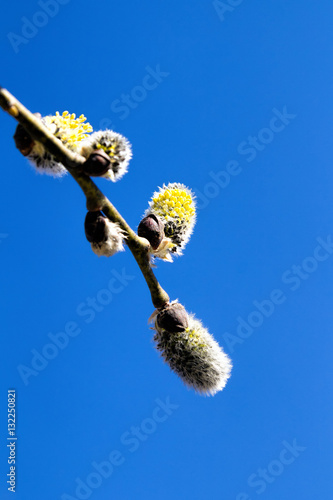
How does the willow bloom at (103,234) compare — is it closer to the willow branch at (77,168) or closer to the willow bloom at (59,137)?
the willow branch at (77,168)

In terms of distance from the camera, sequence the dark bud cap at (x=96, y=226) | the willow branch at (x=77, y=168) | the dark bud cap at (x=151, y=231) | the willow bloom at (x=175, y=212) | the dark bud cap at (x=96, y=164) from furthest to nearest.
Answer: the willow bloom at (x=175, y=212) < the dark bud cap at (x=151, y=231) < the dark bud cap at (x=96, y=226) < the dark bud cap at (x=96, y=164) < the willow branch at (x=77, y=168)

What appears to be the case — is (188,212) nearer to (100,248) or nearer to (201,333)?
(201,333)

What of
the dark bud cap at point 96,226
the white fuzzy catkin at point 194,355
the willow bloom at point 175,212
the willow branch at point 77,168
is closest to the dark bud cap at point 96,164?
the willow branch at point 77,168

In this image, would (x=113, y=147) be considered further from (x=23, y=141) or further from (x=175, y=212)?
(x=175, y=212)

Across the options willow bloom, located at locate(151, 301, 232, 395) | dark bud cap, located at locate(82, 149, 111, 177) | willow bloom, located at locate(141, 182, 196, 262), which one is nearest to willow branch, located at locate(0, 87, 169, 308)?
dark bud cap, located at locate(82, 149, 111, 177)

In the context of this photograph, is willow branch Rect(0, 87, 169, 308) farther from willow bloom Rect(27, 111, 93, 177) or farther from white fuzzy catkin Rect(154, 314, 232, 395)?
white fuzzy catkin Rect(154, 314, 232, 395)

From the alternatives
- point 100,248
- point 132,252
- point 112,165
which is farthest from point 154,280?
point 112,165

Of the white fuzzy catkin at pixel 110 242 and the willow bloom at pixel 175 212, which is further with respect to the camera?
the willow bloom at pixel 175 212
